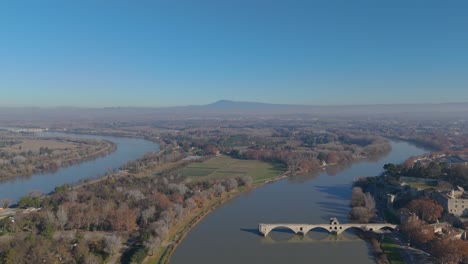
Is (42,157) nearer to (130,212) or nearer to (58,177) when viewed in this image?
(58,177)

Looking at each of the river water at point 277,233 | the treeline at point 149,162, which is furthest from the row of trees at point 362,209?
the treeline at point 149,162

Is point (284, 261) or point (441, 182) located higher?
point (441, 182)

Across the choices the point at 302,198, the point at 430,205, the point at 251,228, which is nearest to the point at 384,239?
the point at 430,205

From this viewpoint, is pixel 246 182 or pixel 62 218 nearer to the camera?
pixel 62 218

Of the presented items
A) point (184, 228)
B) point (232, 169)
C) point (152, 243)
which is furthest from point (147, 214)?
point (232, 169)

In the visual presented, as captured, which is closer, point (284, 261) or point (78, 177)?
point (284, 261)

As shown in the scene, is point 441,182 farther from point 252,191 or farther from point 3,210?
point 3,210

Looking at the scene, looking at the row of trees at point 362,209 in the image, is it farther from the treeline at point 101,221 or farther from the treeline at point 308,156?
the treeline at point 308,156
